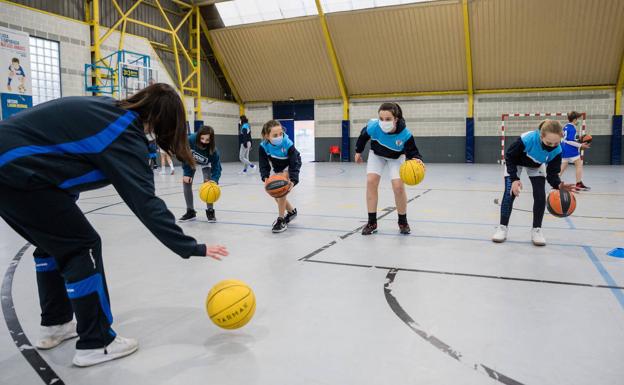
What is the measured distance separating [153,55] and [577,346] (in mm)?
20519

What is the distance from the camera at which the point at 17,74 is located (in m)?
13.8

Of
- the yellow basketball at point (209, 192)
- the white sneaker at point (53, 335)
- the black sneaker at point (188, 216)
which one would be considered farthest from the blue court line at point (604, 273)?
the black sneaker at point (188, 216)

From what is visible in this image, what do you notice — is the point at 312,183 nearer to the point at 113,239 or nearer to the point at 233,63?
the point at 113,239

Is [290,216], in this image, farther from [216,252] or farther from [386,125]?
[216,252]

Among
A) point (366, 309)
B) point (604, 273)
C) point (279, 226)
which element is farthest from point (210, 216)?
point (604, 273)

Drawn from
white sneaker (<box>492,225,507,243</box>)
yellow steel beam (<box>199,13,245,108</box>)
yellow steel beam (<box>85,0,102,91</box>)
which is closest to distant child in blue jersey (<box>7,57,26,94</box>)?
yellow steel beam (<box>85,0,102,91</box>)

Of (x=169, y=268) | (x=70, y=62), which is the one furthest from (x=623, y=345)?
(x=70, y=62)

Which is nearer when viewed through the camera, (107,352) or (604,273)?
(107,352)

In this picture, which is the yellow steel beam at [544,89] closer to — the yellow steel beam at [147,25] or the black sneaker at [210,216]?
the yellow steel beam at [147,25]

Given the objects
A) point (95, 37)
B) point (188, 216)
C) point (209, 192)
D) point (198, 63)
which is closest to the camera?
point (209, 192)

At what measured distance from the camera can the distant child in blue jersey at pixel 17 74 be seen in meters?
13.6

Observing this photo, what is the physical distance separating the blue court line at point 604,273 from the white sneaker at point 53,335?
11.7 ft

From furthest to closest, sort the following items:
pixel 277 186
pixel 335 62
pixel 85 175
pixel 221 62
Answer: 1. pixel 221 62
2. pixel 335 62
3. pixel 277 186
4. pixel 85 175

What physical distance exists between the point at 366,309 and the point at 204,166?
4.60 metres
